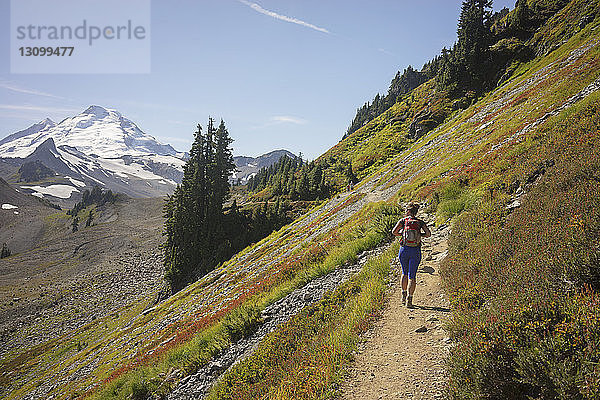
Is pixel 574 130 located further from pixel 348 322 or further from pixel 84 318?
pixel 84 318

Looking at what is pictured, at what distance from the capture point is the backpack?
7973 millimetres

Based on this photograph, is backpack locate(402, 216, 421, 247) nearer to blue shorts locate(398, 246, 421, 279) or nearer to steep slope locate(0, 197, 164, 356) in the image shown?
blue shorts locate(398, 246, 421, 279)

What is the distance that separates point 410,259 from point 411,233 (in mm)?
708

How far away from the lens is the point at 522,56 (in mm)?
57938

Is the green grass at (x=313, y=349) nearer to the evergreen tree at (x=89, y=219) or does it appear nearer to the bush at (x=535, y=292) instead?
the bush at (x=535, y=292)

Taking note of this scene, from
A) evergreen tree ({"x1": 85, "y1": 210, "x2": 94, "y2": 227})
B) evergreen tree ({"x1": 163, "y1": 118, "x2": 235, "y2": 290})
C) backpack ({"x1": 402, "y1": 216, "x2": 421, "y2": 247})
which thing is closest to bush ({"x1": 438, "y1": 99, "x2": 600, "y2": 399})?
backpack ({"x1": 402, "y1": 216, "x2": 421, "y2": 247})

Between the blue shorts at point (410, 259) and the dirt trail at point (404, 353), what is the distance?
0.81 m

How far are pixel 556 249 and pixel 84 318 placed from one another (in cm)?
6972

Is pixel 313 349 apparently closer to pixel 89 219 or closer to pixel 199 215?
pixel 199 215

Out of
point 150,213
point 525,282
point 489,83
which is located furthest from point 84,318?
point 150,213

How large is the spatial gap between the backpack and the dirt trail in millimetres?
1470

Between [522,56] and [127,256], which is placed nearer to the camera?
[522,56]

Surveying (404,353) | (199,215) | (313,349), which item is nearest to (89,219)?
(199,215)

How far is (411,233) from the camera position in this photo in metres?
8.03
